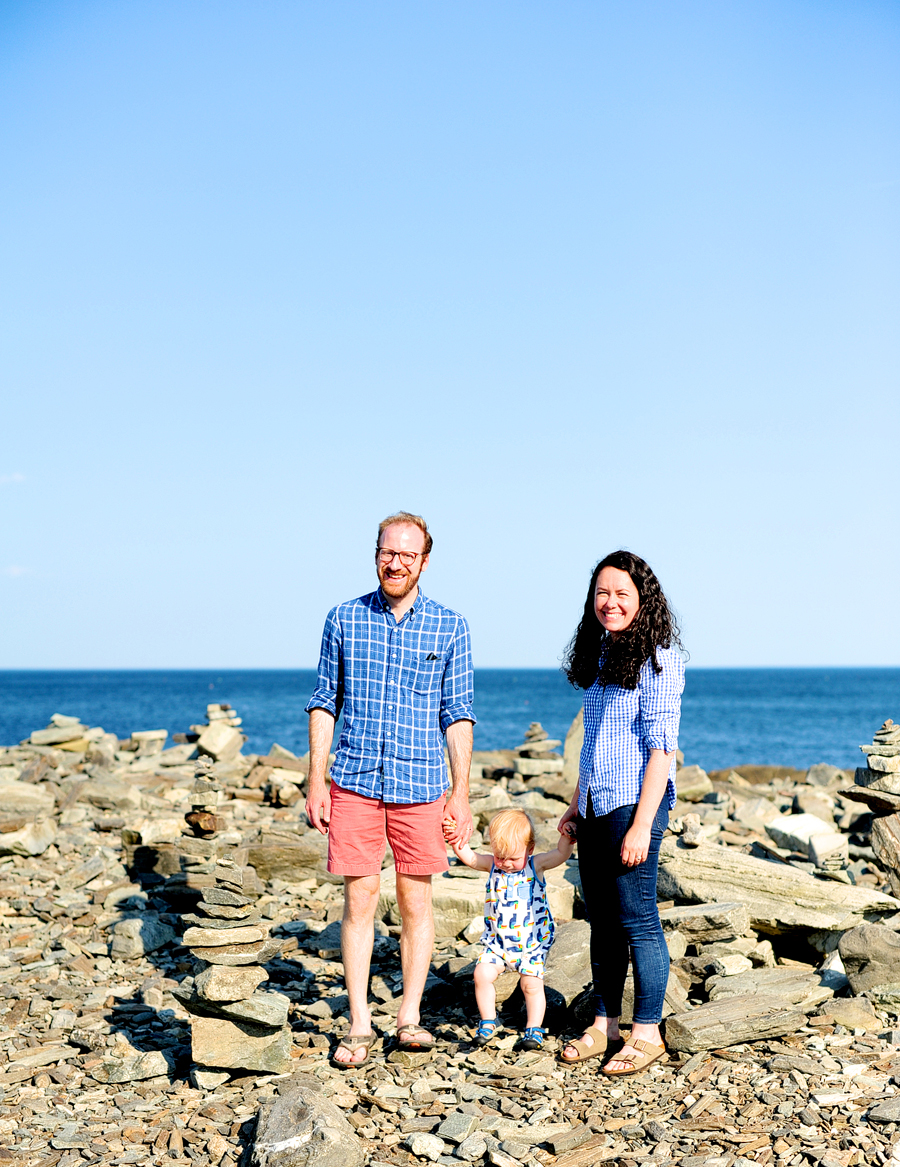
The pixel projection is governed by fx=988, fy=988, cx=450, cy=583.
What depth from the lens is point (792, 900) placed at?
6.74 metres

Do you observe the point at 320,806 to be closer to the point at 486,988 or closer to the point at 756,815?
the point at 486,988

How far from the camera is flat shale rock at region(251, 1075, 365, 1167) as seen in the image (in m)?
4.05

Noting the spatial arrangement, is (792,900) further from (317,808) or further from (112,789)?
(112,789)

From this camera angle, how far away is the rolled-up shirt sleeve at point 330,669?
5332 mm

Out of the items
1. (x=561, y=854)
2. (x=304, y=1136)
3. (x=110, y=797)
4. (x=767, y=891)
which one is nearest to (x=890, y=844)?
(x=767, y=891)

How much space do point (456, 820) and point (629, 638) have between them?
1.35 meters

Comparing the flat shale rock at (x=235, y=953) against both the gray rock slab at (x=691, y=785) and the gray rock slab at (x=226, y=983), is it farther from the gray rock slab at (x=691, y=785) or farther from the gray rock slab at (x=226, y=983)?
the gray rock slab at (x=691, y=785)

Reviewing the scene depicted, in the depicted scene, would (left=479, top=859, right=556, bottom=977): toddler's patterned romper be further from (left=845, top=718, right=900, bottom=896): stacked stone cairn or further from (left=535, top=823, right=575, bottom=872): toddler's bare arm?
(left=845, top=718, right=900, bottom=896): stacked stone cairn

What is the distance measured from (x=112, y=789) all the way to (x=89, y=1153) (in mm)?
8879

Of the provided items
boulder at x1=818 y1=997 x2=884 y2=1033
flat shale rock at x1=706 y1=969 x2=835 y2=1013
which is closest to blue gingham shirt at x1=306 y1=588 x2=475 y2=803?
flat shale rock at x1=706 y1=969 x2=835 y2=1013

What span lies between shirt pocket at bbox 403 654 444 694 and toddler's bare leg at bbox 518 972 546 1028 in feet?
5.36

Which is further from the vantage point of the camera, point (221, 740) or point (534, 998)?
point (221, 740)

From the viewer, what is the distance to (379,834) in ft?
17.3

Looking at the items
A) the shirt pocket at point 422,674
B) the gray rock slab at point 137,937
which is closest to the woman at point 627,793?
the shirt pocket at point 422,674
